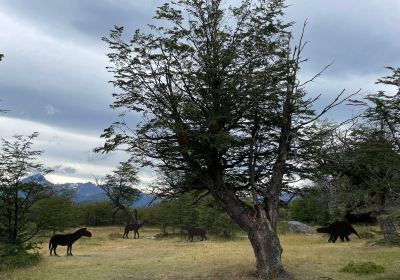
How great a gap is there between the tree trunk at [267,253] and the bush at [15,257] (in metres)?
10.8

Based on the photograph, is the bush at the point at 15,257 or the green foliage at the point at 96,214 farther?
the green foliage at the point at 96,214

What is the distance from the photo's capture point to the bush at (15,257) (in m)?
19.3

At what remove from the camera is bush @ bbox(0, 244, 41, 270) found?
19297mm

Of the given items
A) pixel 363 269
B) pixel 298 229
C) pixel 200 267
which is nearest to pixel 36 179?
pixel 200 267

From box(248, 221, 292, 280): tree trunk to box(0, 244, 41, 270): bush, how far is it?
10.8 meters

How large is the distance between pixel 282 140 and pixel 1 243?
14.5 meters

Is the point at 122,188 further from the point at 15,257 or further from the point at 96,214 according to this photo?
the point at 15,257

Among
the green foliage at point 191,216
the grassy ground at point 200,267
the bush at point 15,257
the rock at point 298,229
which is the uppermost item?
the green foliage at point 191,216

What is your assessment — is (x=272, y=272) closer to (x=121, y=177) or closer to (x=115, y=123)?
(x=115, y=123)

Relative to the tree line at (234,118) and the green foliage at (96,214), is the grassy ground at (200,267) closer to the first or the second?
the tree line at (234,118)

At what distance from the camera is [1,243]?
851 inches

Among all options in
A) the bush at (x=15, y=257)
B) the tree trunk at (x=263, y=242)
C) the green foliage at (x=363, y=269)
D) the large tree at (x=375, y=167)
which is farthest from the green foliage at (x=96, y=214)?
the green foliage at (x=363, y=269)

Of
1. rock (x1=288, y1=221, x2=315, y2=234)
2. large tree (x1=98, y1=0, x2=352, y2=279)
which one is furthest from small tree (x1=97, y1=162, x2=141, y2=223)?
large tree (x1=98, y1=0, x2=352, y2=279)

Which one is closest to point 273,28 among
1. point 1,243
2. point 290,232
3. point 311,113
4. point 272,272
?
point 311,113
